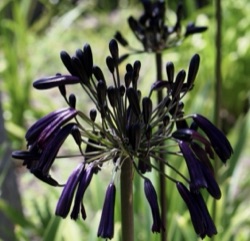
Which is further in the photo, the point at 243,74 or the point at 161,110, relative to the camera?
the point at 243,74

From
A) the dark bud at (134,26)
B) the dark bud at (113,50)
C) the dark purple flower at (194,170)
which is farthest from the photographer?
the dark bud at (134,26)

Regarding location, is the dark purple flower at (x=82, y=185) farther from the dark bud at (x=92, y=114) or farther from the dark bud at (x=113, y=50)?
the dark bud at (x=113, y=50)

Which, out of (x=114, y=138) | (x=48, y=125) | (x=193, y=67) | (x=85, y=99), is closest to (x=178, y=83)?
(x=193, y=67)

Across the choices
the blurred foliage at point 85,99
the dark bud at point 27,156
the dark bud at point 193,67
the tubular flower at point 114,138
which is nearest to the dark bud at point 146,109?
the tubular flower at point 114,138

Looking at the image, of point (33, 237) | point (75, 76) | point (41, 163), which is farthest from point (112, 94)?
point (33, 237)

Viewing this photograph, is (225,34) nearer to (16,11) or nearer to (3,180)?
(16,11)

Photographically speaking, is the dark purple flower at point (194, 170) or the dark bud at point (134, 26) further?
the dark bud at point (134, 26)

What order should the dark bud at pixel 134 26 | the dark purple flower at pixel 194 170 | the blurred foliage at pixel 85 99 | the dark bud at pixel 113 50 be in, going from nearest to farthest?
1. the dark purple flower at pixel 194 170
2. the dark bud at pixel 113 50
3. the dark bud at pixel 134 26
4. the blurred foliage at pixel 85 99
